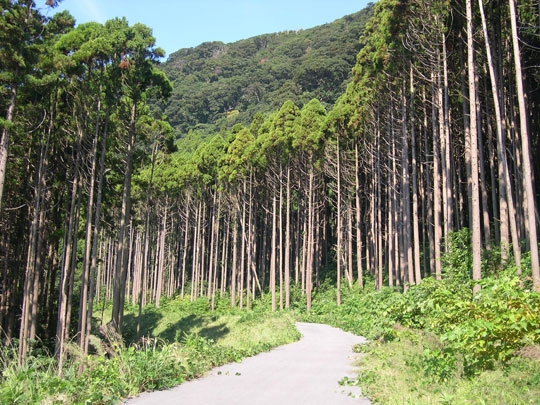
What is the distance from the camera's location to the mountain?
7956cm

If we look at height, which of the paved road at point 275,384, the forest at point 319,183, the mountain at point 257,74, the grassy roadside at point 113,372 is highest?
the mountain at point 257,74

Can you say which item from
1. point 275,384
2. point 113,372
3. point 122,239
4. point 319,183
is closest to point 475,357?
point 275,384

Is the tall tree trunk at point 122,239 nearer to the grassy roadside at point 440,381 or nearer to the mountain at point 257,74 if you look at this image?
the grassy roadside at point 440,381

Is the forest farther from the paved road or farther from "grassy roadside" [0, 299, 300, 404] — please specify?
the paved road

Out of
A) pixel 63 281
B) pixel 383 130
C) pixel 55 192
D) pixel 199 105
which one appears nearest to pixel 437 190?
pixel 383 130

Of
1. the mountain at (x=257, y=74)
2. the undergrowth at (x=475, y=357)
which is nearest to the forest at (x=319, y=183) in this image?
the undergrowth at (x=475, y=357)

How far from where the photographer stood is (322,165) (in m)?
26.8

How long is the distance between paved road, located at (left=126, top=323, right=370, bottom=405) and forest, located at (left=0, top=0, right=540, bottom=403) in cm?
45

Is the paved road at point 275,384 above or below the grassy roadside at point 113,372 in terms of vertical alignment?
below

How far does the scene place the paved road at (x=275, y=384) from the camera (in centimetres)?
589

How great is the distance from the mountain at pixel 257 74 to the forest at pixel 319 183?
48.1 meters

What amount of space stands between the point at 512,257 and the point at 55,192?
18559 millimetres

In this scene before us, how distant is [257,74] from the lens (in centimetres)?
12100

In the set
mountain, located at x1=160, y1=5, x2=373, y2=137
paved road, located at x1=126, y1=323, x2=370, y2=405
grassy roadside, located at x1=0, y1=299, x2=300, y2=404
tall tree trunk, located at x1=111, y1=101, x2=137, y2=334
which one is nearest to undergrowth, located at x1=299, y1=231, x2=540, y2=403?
paved road, located at x1=126, y1=323, x2=370, y2=405
